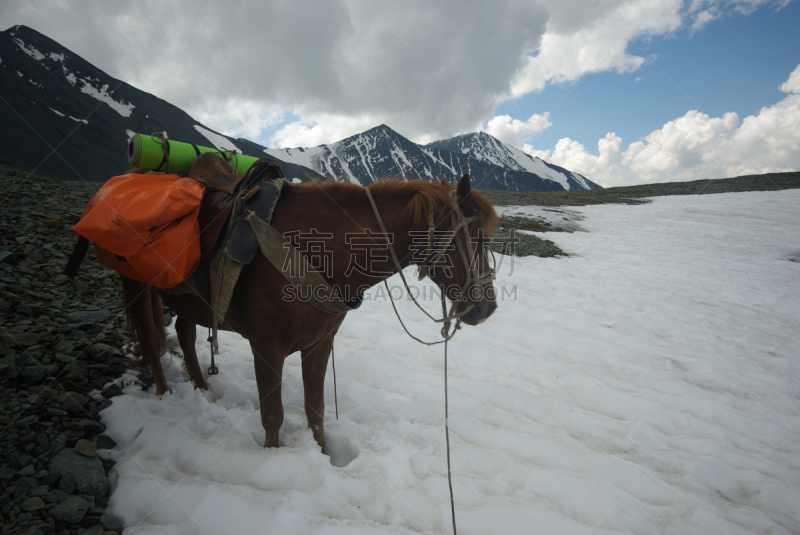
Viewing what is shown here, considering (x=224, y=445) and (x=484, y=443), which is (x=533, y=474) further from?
(x=224, y=445)

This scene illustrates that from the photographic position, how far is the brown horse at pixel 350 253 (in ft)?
7.14

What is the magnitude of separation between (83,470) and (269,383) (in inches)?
45.9

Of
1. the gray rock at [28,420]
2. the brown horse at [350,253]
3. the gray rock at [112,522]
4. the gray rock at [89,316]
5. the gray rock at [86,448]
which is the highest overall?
the brown horse at [350,253]

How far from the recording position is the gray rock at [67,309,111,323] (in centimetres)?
342

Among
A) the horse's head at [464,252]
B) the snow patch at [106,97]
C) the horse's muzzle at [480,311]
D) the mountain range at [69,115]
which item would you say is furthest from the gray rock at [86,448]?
the snow patch at [106,97]

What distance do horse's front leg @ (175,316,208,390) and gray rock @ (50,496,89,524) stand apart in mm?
1460

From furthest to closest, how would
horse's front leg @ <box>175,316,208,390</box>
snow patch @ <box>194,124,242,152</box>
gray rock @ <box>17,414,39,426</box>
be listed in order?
1. snow patch @ <box>194,124,242,152</box>
2. horse's front leg @ <box>175,316,208,390</box>
3. gray rock @ <box>17,414,39,426</box>

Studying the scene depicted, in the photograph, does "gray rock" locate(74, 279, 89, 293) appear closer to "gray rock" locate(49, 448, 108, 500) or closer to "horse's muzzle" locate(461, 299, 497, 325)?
"gray rock" locate(49, 448, 108, 500)

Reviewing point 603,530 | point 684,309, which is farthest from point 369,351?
point 684,309

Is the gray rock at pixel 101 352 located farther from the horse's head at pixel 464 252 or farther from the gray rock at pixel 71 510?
the horse's head at pixel 464 252

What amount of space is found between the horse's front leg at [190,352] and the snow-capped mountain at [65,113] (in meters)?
16.9

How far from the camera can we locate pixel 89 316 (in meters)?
3.57

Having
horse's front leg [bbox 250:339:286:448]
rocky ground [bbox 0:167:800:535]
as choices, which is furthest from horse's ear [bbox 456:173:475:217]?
rocky ground [bbox 0:167:800:535]

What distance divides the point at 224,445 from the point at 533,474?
2443mm
